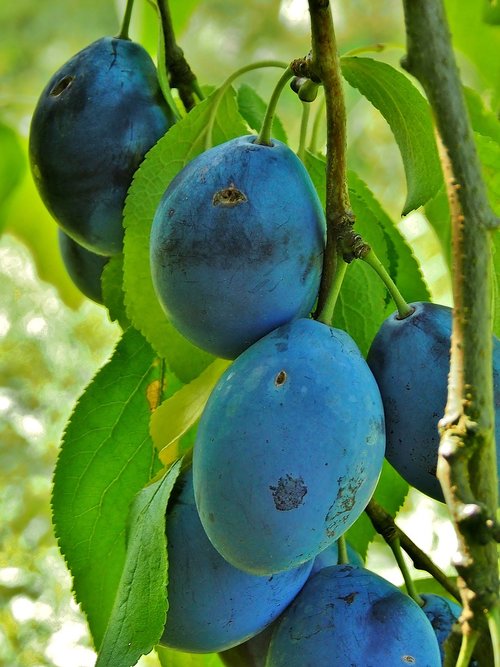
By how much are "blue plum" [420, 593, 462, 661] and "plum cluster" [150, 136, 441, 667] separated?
93mm

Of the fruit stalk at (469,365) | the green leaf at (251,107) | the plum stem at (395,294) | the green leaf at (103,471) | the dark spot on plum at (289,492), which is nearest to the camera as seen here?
the fruit stalk at (469,365)

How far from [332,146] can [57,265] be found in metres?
0.80

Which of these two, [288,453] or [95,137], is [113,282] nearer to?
[95,137]

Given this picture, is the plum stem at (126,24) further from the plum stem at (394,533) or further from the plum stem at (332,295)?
the plum stem at (394,533)

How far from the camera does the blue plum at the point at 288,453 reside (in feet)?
2.16

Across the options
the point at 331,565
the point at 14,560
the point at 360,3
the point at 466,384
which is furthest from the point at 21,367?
the point at 466,384

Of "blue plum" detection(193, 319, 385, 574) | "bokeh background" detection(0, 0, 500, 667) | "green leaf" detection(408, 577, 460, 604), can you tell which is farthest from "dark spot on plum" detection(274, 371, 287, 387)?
"bokeh background" detection(0, 0, 500, 667)

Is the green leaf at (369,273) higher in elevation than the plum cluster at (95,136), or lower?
lower

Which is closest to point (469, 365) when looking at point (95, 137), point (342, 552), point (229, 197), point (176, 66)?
point (229, 197)

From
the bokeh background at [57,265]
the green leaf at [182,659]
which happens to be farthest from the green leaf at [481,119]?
the green leaf at [182,659]

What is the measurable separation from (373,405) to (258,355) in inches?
3.4

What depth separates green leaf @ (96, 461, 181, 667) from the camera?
74 centimetres

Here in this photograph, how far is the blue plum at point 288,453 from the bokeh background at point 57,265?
748 millimetres

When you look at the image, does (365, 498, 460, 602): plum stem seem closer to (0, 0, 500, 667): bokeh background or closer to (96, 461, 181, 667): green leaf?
(96, 461, 181, 667): green leaf
